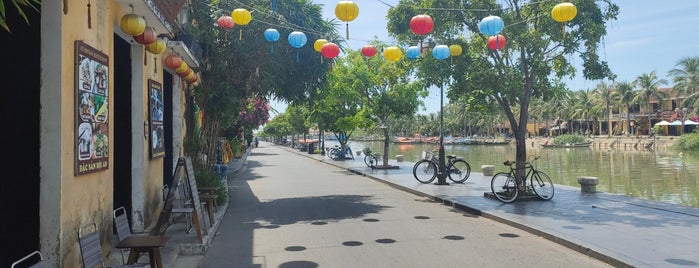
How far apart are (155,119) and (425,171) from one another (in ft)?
34.9

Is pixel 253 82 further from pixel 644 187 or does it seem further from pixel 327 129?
pixel 327 129

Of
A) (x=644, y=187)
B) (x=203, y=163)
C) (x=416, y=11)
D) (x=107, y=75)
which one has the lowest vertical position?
(x=644, y=187)

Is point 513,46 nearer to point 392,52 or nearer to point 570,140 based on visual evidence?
point 392,52

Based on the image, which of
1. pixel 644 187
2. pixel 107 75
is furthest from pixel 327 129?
pixel 107 75

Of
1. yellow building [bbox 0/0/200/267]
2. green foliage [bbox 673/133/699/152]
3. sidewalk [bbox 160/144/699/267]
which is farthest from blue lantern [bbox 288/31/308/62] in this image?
green foliage [bbox 673/133/699/152]

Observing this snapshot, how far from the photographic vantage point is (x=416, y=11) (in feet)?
42.2

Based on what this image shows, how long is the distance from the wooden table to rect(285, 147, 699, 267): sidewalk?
5.80 m

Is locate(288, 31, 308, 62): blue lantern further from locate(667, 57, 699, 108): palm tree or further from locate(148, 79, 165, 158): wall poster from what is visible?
locate(667, 57, 699, 108): palm tree

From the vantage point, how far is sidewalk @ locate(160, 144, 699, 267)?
22.4 ft

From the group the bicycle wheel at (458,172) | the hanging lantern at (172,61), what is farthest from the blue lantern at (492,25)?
the bicycle wheel at (458,172)

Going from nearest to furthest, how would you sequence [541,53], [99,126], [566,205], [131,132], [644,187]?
1. [99,126]
2. [131,132]
3. [566,205]
4. [541,53]
5. [644,187]

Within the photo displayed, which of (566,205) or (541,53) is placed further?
(541,53)

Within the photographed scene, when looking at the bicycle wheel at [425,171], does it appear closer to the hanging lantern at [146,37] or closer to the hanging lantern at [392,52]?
the hanging lantern at [392,52]
